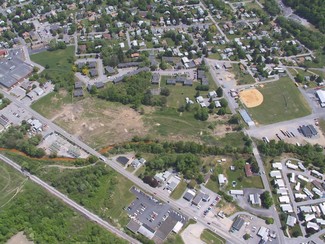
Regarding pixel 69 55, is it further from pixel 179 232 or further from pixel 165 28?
pixel 179 232

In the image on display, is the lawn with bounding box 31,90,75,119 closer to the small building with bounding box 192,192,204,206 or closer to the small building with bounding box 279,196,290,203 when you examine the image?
the small building with bounding box 192,192,204,206

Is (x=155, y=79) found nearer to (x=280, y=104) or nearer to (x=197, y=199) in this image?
(x=280, y=104)

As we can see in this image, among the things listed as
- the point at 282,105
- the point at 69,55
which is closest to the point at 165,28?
the point at 69,55

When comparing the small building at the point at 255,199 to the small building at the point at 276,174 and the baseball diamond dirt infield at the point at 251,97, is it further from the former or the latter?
the baseball diamond dirt infield at the point at 251,97

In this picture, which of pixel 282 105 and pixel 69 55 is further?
pixel 69 55

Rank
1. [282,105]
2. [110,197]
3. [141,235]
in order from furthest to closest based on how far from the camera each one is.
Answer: [282,105] → [110,197] → [141,235]

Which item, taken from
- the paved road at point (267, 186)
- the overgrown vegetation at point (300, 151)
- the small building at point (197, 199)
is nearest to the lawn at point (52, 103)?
the small building at point (197, 199)

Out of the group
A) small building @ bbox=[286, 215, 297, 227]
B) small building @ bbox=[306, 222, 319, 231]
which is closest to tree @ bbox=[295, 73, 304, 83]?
small building @ bbox=[286, 215, 297, 227]
